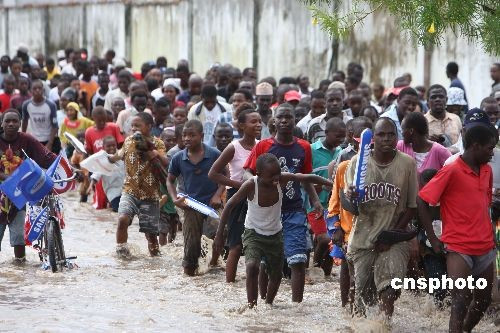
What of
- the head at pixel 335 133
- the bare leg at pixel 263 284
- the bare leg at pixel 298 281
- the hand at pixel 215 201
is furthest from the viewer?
the hand at pixel 215 201

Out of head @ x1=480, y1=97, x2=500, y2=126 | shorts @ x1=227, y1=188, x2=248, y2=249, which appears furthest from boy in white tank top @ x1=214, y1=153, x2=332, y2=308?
head @ x1=480, y1=97, x2=500, y2=126

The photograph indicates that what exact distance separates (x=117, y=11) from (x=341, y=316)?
2311 centimetres

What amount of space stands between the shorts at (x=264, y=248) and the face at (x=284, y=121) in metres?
0.97

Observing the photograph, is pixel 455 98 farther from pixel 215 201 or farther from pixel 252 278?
pixel 252 278

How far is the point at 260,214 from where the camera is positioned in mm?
9969

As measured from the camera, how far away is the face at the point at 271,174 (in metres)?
9.75

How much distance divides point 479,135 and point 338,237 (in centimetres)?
155

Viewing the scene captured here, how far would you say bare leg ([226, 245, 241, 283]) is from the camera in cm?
1134

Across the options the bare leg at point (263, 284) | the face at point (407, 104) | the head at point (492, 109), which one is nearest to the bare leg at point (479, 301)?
the bare leg at point (263, 284)

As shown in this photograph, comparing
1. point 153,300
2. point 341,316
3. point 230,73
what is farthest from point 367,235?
point 230,73

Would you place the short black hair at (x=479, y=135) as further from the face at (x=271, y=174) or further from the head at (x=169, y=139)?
the head at (x=169, y=139)

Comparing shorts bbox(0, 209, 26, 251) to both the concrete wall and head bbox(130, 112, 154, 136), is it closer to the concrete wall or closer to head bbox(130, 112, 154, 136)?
head bbox(130, 112, 154, 136)

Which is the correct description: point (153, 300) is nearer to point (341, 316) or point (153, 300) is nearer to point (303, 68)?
point (341, 316)

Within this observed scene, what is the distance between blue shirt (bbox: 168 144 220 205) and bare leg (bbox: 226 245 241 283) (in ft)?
2.91
